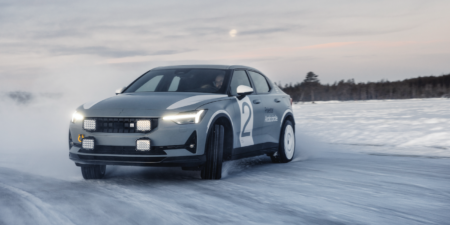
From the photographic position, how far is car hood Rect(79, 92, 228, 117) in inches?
232

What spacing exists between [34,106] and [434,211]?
2343 centimetres

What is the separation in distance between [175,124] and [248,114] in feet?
5.62

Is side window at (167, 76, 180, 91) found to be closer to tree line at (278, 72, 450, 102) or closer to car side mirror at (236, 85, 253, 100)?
car side mirror at (236, 85, 253, 100)

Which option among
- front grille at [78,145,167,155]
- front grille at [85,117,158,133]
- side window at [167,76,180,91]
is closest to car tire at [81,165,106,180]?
front grille at [78,145,167,155]

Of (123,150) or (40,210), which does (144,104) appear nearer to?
(123,150)

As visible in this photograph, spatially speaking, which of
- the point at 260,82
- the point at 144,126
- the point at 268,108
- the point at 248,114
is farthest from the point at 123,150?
the point at 260,82

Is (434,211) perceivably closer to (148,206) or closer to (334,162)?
(148,206)

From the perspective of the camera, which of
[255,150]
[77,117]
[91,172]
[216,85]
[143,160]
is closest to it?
[143,160]

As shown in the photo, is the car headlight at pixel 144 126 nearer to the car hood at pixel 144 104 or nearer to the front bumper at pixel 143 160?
the car hood at pixel 144 104

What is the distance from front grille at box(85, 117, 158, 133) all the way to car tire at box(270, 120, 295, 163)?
3.34 meters

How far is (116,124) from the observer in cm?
591

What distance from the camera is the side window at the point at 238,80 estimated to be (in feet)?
23.9

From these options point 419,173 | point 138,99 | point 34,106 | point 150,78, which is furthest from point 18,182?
point 34,106

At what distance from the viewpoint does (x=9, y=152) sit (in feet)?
35.6
